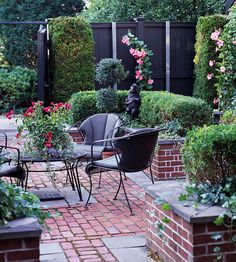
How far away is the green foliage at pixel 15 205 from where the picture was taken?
2864 millimetres

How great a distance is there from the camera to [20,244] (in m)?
2.73

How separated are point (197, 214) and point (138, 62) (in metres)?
7.80

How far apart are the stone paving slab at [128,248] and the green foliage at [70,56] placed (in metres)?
6.05

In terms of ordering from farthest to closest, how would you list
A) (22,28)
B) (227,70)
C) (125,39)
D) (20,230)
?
(22,28) → (125,39) → (227,70) → (20,230)

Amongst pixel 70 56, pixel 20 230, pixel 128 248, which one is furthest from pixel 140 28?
pixel 20 230

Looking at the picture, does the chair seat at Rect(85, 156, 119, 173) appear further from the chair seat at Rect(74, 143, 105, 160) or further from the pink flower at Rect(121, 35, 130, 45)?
the pink flower at Rect(121, 35, 130, 45)

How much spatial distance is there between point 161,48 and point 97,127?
5.18 m

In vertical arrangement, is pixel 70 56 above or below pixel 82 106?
above

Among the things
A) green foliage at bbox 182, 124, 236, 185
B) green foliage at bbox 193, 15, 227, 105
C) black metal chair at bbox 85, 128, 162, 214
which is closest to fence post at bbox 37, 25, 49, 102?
green foliage at bbox 193, 15, 227, 105

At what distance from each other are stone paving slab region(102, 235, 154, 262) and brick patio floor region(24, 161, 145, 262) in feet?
0.17

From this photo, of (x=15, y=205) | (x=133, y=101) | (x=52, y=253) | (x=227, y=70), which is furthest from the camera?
(x=227, y=70)

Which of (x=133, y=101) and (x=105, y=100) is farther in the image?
(x=105, y=100)

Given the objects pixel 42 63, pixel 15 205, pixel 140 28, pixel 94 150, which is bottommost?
pixel 94 150

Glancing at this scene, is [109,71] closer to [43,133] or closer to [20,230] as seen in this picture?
[43,133]
